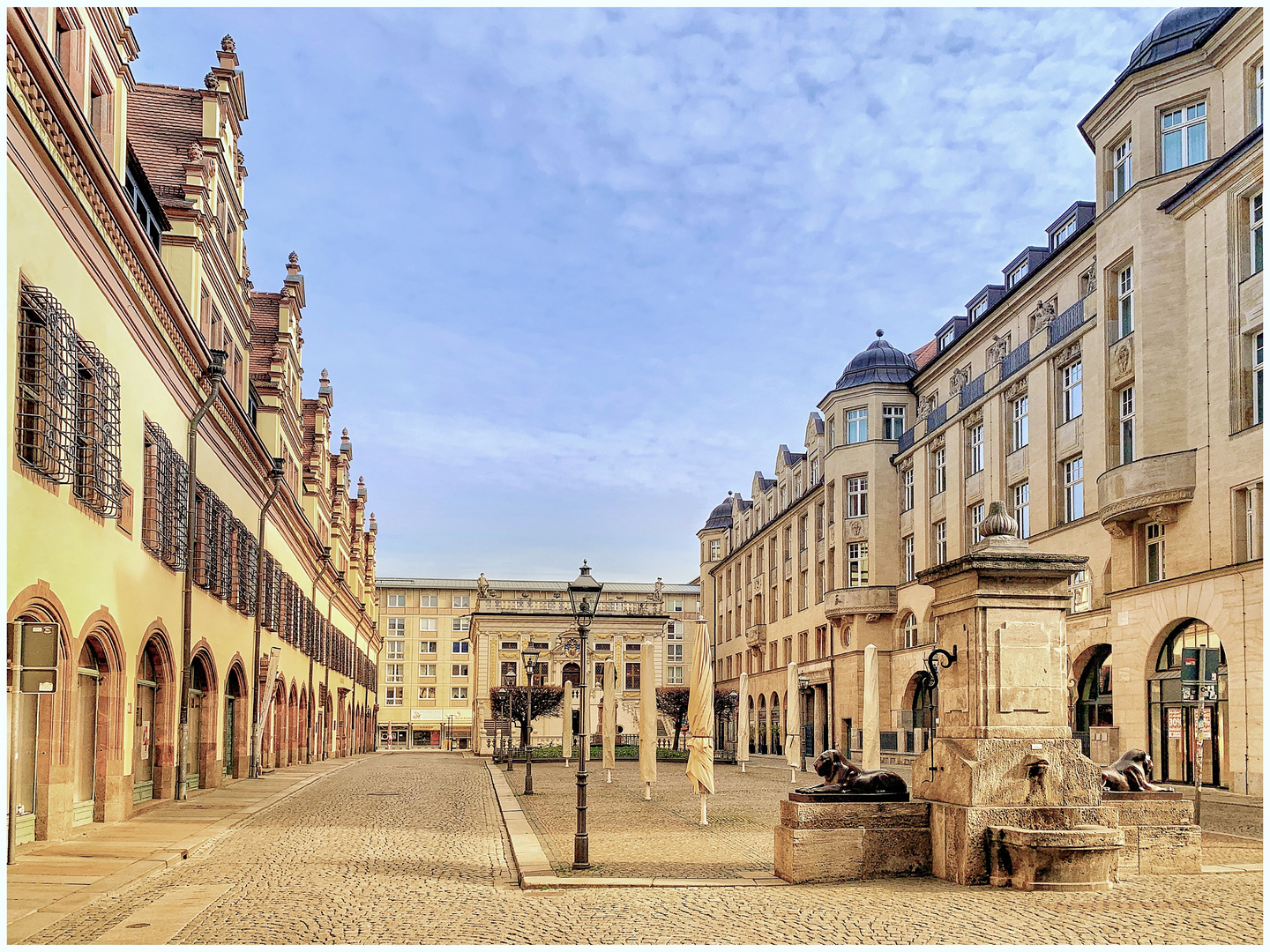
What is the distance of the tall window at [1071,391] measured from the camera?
37562 millimetres

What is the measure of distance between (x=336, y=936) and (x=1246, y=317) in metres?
24.5

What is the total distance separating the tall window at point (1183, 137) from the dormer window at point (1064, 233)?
960 cm

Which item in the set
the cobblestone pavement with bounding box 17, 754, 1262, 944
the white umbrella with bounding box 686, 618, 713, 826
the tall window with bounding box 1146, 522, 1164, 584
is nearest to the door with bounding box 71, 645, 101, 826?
the cobblestone pavement with bounding box 17, 754, 1262, 944

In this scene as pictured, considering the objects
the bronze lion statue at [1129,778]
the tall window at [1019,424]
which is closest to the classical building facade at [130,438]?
the bronze lion statue at [1129,778]

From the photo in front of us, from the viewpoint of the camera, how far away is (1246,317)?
27.0 m

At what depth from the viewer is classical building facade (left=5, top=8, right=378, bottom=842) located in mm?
13930

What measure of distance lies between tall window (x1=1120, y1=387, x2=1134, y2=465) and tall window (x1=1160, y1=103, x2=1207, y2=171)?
6.09 metres

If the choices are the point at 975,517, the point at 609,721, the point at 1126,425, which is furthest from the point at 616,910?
the point at 975,517

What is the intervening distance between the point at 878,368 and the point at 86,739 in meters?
43.6

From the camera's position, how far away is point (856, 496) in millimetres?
56938

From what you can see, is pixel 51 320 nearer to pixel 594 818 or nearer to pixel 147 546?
pixel 147 546

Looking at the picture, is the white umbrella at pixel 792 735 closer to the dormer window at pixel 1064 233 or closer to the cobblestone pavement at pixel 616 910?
the dormer window at pixel 1064 233

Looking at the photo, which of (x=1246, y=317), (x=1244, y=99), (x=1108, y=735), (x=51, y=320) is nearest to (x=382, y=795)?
(x=51, y=320)

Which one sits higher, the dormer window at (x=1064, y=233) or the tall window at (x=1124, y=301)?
the dormer window at (x=1064, y=233)
